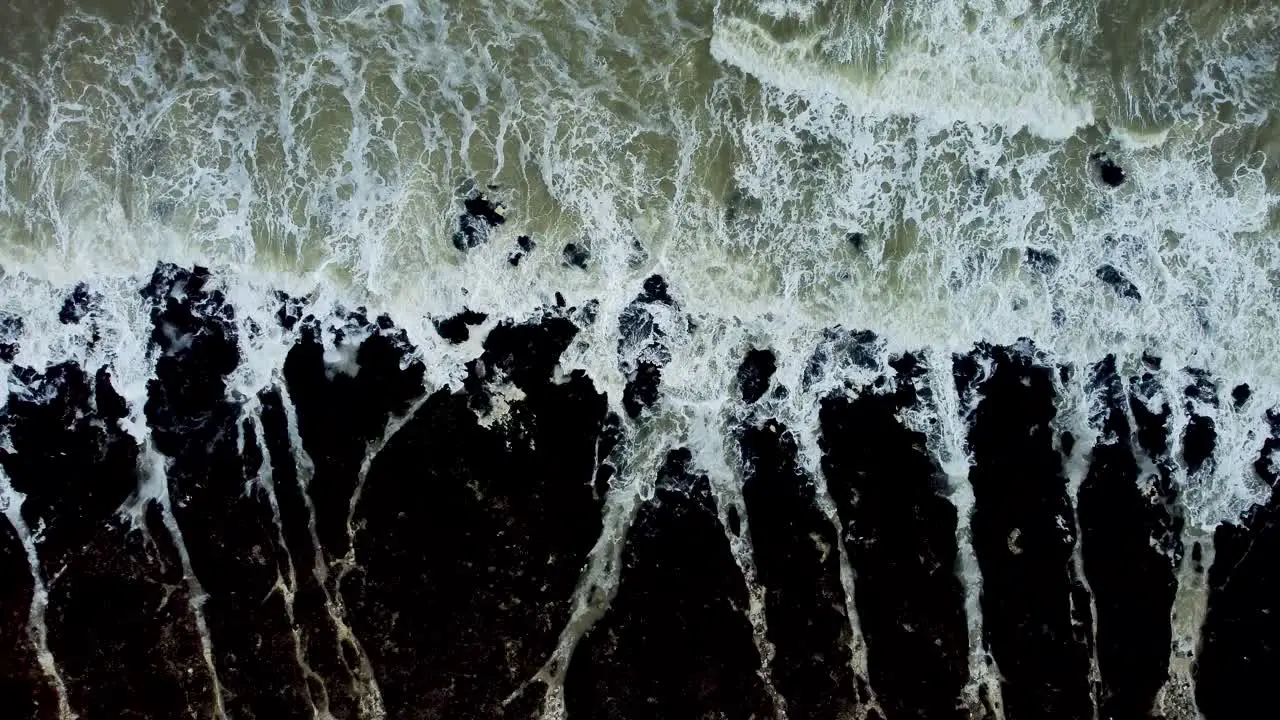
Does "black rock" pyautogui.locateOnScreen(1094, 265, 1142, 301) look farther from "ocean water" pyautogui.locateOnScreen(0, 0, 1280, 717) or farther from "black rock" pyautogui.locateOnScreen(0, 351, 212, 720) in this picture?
"black rock" pyautogui.locateOnScreen(0, 351, 212, 720)

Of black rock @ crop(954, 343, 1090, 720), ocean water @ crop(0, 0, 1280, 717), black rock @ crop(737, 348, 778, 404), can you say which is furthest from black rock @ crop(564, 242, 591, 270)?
black rock @ crop(954, 343, 1090, 720)

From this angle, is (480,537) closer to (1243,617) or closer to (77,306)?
(77,306)

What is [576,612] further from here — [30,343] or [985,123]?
[985,123]

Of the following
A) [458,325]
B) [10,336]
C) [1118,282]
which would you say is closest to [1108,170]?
[1118,282]

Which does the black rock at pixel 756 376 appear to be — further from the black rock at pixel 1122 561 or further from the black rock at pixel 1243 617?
the black rock at pixel 1243 617

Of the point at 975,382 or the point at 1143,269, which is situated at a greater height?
the point at 1143,269

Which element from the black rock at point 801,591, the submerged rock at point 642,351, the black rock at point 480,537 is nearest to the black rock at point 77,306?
the black rock at point 480,537

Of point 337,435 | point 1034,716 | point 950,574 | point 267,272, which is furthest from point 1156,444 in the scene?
point 267,272
